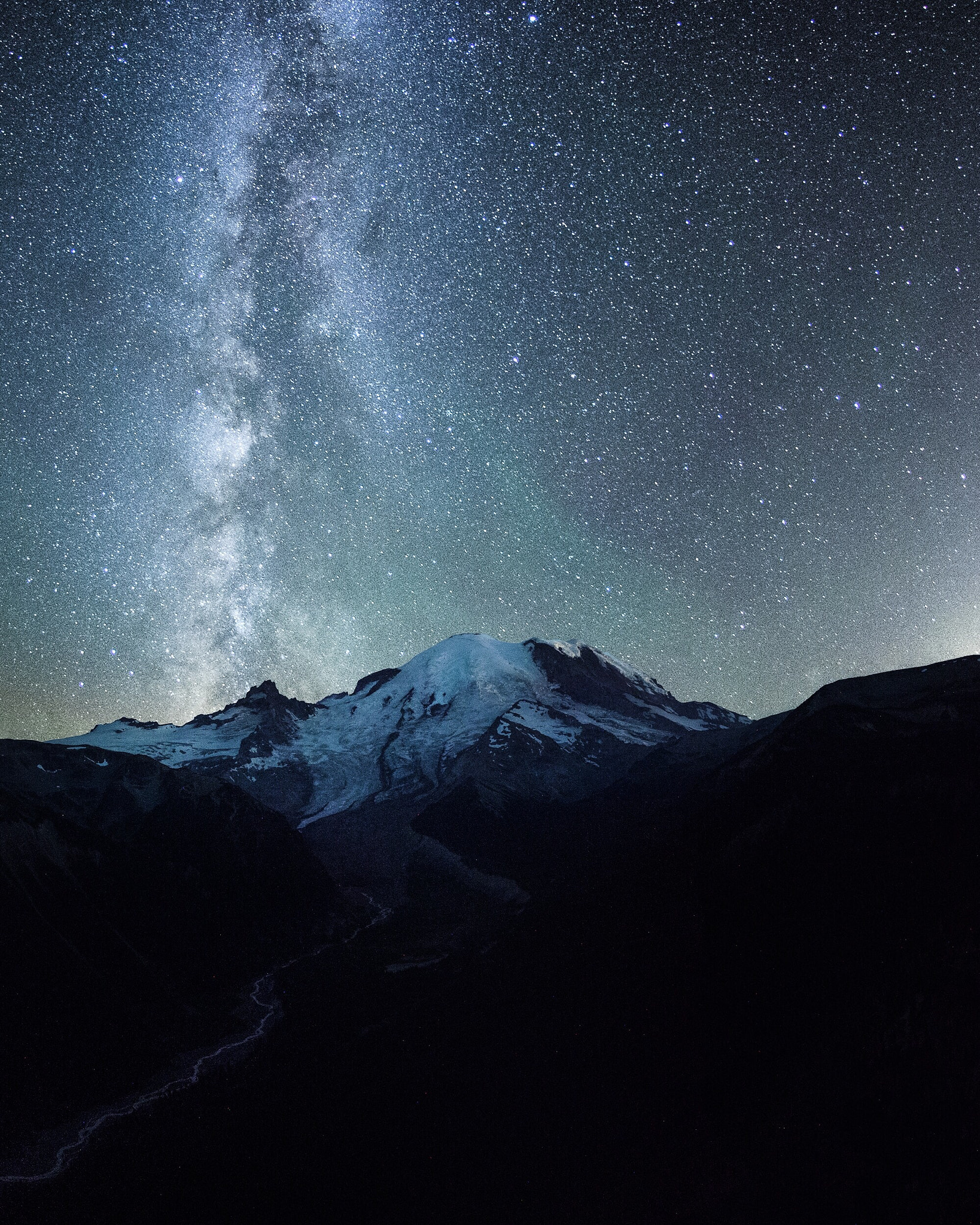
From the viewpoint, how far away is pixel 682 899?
6744 cm

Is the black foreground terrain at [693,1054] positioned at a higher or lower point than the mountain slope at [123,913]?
lower

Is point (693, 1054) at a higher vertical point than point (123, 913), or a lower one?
lower

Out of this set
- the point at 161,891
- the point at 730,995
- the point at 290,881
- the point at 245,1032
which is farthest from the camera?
the point at 290,881

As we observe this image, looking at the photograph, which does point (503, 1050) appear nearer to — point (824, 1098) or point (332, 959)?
point (824, 1098)

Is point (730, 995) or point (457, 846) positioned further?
point (457, 846)

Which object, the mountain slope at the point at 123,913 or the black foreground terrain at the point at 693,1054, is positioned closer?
the black foreground terrain at the point at 693,1054

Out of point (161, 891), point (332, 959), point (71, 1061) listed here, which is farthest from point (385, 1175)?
point (161, 891)

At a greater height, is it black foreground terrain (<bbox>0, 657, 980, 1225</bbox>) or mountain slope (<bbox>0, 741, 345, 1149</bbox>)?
mountain slope (<bbox>0, 741, 345, 1149</bbox>)

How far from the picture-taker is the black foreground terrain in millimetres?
34625

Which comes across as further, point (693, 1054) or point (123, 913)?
point (123, 913)

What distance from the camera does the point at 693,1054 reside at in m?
48.1

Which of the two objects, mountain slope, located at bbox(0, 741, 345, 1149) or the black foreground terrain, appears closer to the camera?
the black foreground terrain

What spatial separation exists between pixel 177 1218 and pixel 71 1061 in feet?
88.2

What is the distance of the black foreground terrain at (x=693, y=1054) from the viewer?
34625mm
